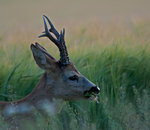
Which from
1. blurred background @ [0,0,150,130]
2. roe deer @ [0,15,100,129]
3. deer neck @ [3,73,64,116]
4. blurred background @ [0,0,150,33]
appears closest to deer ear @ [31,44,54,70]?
Result: roe deer @ [0,15,100,129]

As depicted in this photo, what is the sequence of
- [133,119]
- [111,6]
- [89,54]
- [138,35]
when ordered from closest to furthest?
[133,119], [89,54], [138,35], [111,6]

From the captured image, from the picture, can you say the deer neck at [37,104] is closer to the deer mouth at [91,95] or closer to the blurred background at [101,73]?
the blurred background at [101,73]

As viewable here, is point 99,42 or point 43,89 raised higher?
point 99,42

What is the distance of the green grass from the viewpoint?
6.63 metres

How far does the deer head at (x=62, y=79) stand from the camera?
615cm

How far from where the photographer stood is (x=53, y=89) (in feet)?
20.2

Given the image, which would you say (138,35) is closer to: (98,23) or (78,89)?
(98,23)

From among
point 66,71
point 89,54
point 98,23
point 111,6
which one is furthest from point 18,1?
point 66,71

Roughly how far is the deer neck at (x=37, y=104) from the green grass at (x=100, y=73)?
0.44ft

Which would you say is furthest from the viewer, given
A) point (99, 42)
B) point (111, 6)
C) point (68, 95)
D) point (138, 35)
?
point (111, 6)

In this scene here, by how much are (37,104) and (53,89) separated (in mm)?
254

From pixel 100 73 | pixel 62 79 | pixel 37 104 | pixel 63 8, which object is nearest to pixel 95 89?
pixel 62 79

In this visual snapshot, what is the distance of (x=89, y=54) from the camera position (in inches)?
322

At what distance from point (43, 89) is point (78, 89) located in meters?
0.40
